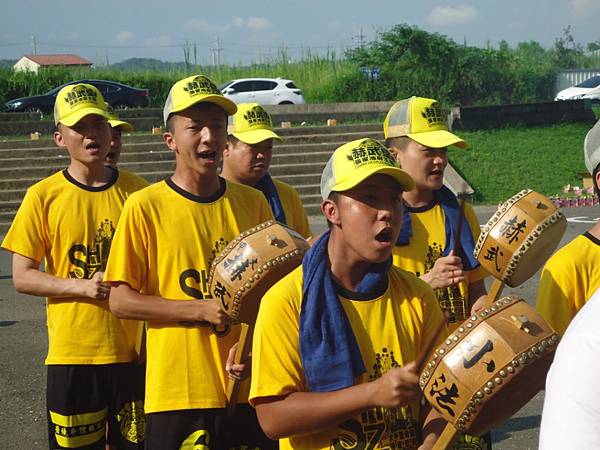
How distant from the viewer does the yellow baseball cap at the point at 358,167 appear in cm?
322

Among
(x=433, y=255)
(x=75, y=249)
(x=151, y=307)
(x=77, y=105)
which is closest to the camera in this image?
(x=151, y=307)

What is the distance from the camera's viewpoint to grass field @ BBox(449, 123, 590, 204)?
2233 cm

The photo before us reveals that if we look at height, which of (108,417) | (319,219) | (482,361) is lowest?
(319,219)

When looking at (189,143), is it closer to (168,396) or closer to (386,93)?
(168,396)

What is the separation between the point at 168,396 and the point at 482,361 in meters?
1.83

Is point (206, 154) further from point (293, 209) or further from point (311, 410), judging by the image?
point (311, 410)

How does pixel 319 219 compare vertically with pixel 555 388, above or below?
below

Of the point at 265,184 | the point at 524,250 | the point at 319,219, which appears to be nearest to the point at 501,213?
the point at 524,250

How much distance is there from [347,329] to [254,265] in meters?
0.76

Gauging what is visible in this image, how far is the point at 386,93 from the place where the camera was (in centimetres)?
3612

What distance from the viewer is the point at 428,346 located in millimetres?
3266

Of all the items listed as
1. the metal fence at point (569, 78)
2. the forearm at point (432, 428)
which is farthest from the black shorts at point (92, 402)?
the metal fence at point (569, 78)

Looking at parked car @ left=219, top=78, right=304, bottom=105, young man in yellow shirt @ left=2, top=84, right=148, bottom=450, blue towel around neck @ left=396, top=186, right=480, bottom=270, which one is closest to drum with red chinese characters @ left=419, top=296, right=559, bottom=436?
blue towel around neck @ left=396, top=186, right=480, bottom=270

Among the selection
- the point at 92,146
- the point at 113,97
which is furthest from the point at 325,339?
the point at 113,97
